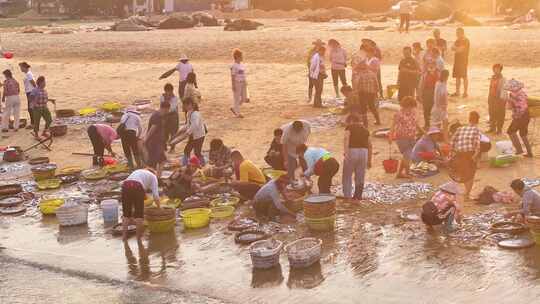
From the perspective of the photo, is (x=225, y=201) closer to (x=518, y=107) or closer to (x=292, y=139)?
(x=292, y=139)

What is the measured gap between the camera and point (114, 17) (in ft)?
247

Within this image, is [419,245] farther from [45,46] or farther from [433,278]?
[45,46]

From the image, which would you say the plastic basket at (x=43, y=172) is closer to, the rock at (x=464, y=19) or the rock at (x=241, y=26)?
the rock at (x=464, y=19)

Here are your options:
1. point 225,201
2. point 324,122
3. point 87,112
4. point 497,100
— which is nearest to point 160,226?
point 225,201

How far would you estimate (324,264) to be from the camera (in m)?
11.9

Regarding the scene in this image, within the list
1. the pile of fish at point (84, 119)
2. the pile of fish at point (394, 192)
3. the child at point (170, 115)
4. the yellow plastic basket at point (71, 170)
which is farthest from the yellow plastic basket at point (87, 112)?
the pile of fish at point (394, 192)

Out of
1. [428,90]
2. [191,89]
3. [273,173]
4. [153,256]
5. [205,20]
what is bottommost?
[153,256]

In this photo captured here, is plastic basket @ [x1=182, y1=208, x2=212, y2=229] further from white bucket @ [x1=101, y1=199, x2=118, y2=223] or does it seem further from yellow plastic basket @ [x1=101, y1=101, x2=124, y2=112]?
yellow plastic basket @ [x1=101, y1=101, x2=124, y2=112]

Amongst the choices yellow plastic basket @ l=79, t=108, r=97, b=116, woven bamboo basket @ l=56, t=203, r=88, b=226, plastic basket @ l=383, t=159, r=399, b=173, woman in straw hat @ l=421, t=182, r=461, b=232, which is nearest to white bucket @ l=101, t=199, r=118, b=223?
woven bamboo basket @ l=56, t=203, r=88, b=226

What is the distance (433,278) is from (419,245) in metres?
1.34

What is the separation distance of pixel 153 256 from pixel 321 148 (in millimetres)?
4497

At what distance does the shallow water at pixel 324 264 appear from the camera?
10.7m

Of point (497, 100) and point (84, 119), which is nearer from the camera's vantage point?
point (497, 100)

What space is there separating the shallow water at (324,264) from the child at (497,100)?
15.9 ft
